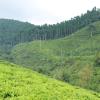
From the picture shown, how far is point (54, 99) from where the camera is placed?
28.0m

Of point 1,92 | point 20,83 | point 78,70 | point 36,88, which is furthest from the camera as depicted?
point 78,70

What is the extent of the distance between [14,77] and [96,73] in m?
145

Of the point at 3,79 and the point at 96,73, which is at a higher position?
the point at 3,79

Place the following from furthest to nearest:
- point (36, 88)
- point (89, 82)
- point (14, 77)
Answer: point (89, 82), point (14, 77), point (36, 88)

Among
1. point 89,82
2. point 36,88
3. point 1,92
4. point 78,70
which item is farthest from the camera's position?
point 78,70

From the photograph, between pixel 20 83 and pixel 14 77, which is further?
pixel 14 77

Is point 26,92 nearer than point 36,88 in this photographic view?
Yes

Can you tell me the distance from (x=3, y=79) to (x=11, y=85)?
2820 mm

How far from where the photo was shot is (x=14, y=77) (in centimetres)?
3681

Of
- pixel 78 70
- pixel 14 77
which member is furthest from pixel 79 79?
pixel 14 77

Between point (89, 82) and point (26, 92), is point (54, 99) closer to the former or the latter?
point (26, 92)

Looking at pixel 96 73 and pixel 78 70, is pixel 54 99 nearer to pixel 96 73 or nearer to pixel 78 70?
pixel 96 73

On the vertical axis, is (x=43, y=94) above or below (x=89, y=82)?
above

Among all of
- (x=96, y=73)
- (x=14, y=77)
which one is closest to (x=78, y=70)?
(x=96, y=73)
